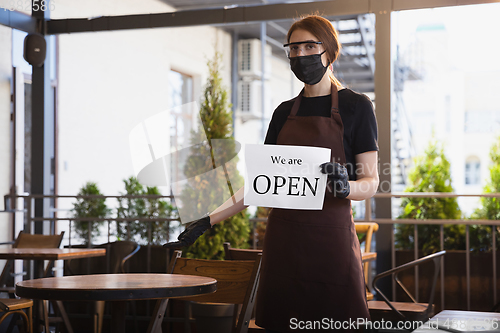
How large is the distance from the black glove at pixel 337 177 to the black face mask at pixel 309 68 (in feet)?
1.03

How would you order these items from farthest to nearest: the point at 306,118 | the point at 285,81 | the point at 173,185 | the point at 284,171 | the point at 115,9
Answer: the point at 285,81 → the point at 115,9 → the point at 173,185 → the point at 306,118 → the point at 284,171

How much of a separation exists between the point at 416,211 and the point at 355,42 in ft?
15.8

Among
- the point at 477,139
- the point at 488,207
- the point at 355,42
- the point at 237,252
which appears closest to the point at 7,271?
the point at 237,252

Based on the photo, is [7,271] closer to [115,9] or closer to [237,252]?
[237,252]

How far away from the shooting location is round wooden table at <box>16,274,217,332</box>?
1555 mm

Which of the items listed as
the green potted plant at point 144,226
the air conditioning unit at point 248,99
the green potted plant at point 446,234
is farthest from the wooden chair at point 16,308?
the air conditioning unit at point 248,99

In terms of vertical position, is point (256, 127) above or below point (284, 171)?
above

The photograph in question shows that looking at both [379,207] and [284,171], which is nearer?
[284,171]

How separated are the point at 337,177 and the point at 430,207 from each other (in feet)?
12.6

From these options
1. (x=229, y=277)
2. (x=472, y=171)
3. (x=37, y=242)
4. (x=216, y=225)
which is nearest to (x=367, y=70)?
(x=216, y=225)

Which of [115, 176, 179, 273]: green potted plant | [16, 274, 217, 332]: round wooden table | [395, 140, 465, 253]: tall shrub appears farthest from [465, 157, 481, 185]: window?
[16, 274, 217, 332]: round wooden table

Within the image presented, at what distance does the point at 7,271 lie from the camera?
4.27m

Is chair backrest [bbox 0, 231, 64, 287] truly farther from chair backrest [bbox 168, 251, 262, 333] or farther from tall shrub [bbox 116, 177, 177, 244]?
chair backrest [bbox 168, 251, 262, 333]

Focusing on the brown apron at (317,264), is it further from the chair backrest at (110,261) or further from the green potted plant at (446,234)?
the green potted plant at (446,234)
